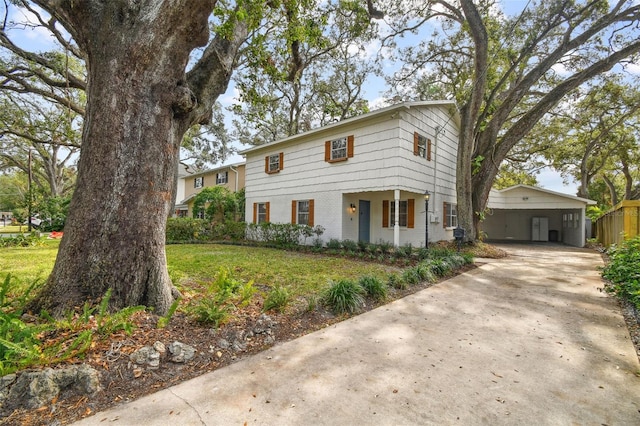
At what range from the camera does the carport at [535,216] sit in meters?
14.2

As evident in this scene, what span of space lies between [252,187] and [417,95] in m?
9.34

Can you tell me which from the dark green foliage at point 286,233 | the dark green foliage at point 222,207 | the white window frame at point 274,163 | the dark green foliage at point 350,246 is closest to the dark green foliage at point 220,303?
the dark green foliage at point 350,246

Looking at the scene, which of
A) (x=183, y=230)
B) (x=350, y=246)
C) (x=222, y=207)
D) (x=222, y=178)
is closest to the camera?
(x=350, y=246)

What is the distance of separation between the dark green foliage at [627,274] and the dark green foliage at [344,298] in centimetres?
372

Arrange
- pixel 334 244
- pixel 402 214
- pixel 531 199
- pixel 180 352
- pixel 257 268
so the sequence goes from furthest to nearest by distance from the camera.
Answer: pixel 531 199
pixel 402 214
pixel 334 244
pixel 257 268
pixel 180 352

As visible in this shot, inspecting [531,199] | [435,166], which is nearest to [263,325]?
[435,166]

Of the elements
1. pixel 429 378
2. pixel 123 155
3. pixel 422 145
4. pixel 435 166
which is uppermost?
pixel 422 145

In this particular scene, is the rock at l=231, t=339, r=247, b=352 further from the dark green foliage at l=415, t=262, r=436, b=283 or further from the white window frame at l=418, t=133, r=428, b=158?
the white window frame at l=418, t=133, r=428, b=158

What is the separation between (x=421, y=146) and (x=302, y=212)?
5.33 metres

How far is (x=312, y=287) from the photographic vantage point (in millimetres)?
5508

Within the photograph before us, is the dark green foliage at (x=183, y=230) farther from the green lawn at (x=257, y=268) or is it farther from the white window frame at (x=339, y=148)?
the white window frame at (x=339, y=148)

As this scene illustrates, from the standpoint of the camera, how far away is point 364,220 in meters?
12.0

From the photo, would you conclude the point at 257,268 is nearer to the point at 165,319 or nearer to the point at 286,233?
the point at 165,319

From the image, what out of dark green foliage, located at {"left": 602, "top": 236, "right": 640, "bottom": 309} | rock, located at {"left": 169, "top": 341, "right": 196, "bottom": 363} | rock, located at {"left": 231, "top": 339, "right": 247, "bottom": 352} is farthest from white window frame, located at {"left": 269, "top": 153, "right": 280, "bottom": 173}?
dark green foliage, located at {"left": 602, "top": 236, "right": 640, "bottom": 309}
